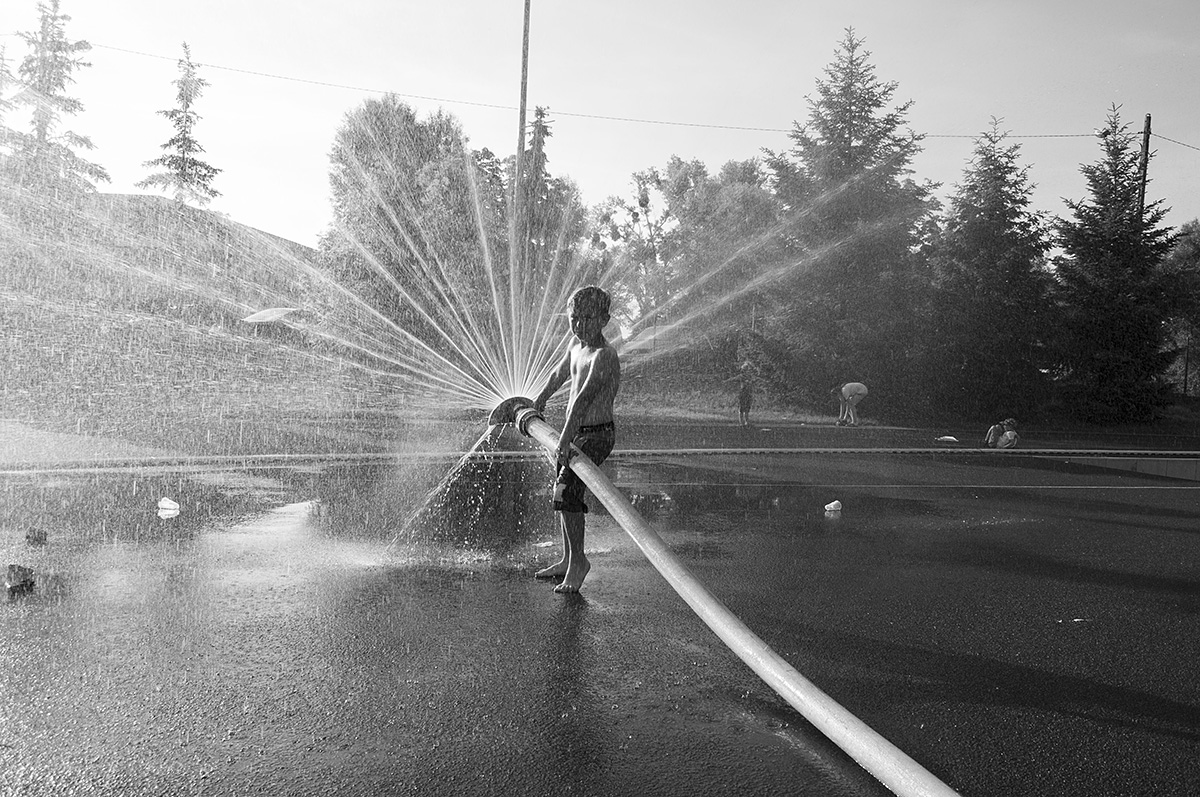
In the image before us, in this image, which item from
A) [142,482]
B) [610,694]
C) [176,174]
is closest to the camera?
[610,694]

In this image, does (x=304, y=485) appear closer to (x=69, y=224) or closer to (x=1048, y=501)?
(x=1048, y=501)

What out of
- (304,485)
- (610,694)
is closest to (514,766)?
(610,694)

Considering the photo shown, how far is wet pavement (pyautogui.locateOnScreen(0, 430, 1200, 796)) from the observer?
315cm

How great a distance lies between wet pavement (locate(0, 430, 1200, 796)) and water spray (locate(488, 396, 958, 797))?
0.42 feet

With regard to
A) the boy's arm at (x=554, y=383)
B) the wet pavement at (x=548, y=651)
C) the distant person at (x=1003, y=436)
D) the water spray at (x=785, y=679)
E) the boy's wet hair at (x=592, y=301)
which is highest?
the boy's wet hair at (x=592, y=301)

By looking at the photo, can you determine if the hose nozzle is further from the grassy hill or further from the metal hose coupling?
the grassy hill

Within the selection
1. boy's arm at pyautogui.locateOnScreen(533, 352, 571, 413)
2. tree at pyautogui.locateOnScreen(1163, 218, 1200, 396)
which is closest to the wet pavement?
boy's arm at pyautogui.locateOnScreen(533, 352, 571, 413)

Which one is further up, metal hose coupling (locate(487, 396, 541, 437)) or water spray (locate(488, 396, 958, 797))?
metal hose coupling (locate(487, 396, 541, 437))

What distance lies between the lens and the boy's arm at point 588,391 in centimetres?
541

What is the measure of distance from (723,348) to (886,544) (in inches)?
954

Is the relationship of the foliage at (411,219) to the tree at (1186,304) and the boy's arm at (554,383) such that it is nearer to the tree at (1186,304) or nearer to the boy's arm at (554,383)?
the boy's arm at (554,383)

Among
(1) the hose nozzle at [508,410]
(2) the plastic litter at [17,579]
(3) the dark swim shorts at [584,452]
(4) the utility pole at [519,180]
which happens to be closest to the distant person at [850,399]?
(4) the utility pole at [519,180]

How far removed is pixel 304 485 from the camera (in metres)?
9.62

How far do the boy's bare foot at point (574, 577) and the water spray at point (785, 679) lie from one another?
0.68m
